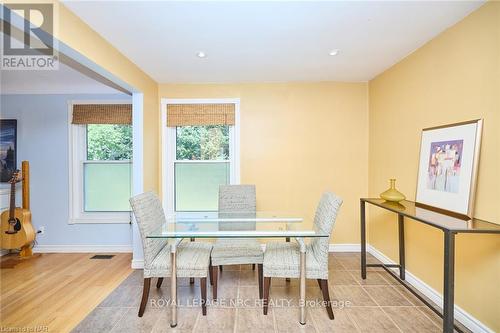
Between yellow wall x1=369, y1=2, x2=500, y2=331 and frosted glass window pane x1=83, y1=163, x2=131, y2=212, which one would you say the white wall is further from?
yellow wall x1=369, y1=2, x2=500, y2=331

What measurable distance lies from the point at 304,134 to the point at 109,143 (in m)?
2.83

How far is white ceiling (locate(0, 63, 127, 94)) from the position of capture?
294 centimetres

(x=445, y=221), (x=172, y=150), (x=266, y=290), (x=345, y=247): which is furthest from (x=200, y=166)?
(x=445, y=221)

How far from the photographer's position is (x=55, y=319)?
2027 mm

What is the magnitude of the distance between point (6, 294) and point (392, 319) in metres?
3.57

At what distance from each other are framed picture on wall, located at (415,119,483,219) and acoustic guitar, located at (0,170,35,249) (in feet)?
15.2

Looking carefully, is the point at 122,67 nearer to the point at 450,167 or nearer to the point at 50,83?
the point at 50,83

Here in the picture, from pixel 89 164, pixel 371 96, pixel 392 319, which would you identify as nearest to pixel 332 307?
pixel 392 319

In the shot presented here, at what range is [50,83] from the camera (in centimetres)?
324

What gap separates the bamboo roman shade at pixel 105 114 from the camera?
340 cm

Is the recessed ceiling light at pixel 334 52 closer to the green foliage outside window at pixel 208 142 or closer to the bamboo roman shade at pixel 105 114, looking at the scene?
the green foliage outside window at pixel 208 142

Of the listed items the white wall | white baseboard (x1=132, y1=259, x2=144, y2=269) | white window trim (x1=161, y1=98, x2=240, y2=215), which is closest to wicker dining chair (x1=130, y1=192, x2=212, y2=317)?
white baseboard (x1=132, y1=259, x2=144, y2=269)

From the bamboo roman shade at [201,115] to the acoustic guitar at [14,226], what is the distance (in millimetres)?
2161

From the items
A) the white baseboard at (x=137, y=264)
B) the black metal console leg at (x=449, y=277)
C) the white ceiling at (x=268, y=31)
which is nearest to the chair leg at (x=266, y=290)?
the black metal console leg at (x=449, y=277)
